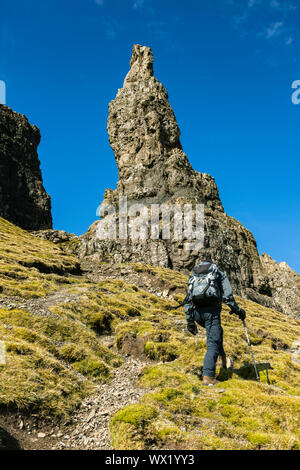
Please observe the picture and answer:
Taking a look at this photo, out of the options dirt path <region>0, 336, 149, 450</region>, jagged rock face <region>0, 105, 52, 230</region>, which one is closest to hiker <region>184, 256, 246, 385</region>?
dirt path <region>0, 336, 149, 450</region>

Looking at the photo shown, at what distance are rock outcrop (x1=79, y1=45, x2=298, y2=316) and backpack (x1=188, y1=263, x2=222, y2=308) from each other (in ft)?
194

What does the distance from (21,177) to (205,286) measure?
115 metres

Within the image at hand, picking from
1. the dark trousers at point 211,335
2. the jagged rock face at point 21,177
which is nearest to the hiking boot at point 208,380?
the dark trousers at point 211,335

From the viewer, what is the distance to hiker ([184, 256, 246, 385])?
12520 millimetres

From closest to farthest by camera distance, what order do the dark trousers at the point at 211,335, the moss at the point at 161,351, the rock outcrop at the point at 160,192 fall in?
1. the dark trousers at the point at 211,335
2. the moss at the point at 161,351
3. the rock outcrop at the point at 160,192

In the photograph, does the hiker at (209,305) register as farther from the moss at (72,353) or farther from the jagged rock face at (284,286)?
the jagged rock face at (284,286)

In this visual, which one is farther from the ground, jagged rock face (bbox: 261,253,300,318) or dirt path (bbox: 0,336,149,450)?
jagged rock face (bbox: 261,253,300,318)

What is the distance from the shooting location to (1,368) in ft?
33.7

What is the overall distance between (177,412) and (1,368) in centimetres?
603

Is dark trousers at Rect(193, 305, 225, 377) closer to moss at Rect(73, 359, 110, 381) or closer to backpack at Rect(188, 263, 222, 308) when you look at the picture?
backpack at Rect(188, 263, 222, 308)

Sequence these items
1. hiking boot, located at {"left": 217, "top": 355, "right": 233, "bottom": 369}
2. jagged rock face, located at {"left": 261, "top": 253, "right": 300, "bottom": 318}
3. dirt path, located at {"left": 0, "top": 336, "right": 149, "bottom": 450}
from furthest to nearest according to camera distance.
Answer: jagged rock face, located at {"left": 261, "top": 253, "right": 300, "bottom": 318}, hiking boot, located at {"left": 217, "top": 355, "right": 233, "bottom": 369}, dirt path, located at {"left": 0, "top": 336, "right": 149, "bottom": 450}

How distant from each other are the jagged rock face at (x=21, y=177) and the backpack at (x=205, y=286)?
101m

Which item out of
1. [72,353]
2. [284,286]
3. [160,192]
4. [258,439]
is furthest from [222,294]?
[284,286]

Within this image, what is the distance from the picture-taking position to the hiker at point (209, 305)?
1252 cm
